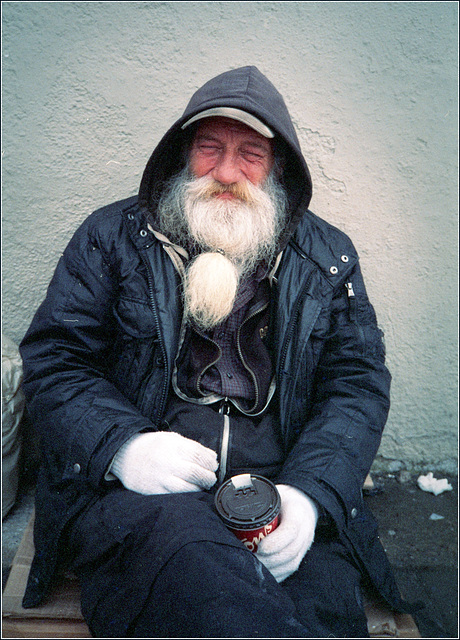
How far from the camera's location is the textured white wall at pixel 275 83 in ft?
7.83

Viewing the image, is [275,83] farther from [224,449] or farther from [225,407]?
[224,449]

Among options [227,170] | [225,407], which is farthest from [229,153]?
[225,407]

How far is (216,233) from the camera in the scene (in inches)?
80.7

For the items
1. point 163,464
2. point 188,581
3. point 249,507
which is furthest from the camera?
point 163,464

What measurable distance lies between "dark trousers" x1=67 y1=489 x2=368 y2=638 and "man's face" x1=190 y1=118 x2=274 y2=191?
4.18 ft

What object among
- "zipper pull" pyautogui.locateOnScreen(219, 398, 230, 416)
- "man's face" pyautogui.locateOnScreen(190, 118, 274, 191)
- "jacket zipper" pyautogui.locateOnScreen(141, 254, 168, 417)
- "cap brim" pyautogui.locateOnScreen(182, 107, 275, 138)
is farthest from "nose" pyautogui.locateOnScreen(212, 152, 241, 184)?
"zipper pull" pyautogui.locateOnScreen(219, 398, 230, 416)

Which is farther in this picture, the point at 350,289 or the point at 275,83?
the point at 275,83

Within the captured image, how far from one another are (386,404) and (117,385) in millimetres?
1142

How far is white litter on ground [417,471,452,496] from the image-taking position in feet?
9.62

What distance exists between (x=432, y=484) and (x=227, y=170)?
222 centimetres

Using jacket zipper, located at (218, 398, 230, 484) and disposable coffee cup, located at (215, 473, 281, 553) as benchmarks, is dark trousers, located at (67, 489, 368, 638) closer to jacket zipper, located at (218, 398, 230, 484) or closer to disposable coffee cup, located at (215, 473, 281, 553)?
disposable coffee cup, located at (215, 473, 281, 553)

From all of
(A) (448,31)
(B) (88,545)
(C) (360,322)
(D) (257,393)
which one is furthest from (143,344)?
(A) (448,31)

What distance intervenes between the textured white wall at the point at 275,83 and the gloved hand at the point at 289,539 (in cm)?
142

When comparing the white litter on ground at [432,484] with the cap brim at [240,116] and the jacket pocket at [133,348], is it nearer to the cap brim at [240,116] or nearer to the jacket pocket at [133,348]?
the jacket pocket at [133,348]
